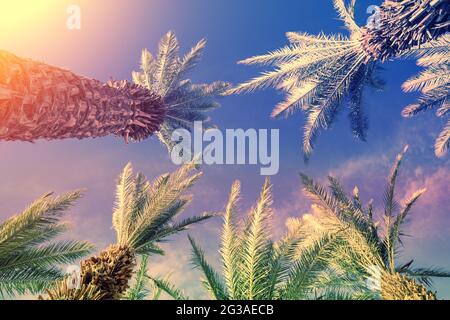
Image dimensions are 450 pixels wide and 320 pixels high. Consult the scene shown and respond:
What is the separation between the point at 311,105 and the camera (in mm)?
12352

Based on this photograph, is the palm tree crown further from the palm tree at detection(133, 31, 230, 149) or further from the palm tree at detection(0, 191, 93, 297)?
the palm tree at detection(133, 31, 230, 149)

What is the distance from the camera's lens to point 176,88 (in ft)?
45.3

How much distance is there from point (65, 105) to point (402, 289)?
6326 millimetres

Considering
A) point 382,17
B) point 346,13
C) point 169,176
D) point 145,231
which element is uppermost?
point 346,13

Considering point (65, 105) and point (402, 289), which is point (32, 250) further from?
point (402, 289)

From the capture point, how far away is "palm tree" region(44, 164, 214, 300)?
607 centimetres

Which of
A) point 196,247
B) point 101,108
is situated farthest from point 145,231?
point 101,108

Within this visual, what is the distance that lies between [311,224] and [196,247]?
4.18 m

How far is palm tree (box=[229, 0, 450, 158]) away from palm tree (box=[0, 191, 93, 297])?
6017 millimetres

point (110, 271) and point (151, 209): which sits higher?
point (151, 209)

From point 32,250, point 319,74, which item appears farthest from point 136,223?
point 319,74

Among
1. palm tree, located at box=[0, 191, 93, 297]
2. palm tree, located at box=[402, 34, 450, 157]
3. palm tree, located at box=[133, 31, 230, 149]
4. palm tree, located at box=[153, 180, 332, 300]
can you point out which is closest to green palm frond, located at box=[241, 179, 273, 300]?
palm tree, located at box=[153, 180, 332, 300]

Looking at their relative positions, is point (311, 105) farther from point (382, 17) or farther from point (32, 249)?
point (32, 249)
